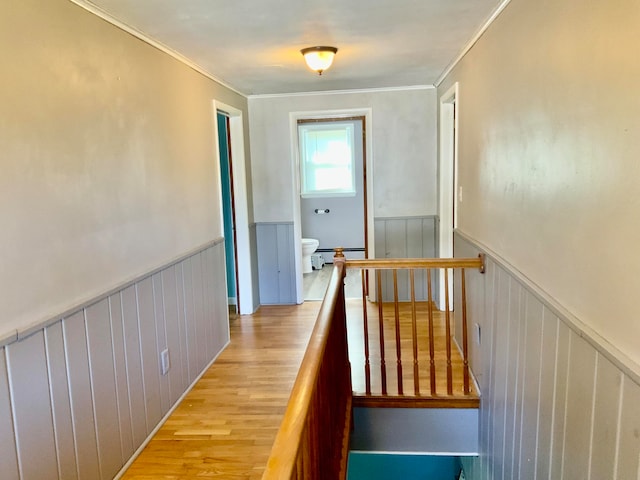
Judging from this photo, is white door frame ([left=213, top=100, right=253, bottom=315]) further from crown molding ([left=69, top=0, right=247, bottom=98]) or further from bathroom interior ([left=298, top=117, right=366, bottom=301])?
bathroom interior ([left=298, top=117, right=366, bottom=301])

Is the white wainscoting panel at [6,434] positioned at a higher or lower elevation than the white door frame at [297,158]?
lower

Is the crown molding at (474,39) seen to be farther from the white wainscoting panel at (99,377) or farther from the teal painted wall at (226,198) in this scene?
the white wainscoting panel at (99,377)

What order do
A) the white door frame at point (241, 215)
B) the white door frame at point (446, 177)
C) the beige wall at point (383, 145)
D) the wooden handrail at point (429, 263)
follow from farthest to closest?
the beige wall at point (383, 145) < the white door frame at point (241, 215) < the white door frame at point (446, 177) < the wooden handrail at point (429, 263)

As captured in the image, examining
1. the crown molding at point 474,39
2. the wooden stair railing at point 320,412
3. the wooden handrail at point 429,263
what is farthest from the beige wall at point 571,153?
the wooden stair railing at point 320,412

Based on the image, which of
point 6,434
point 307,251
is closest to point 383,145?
point 307,251

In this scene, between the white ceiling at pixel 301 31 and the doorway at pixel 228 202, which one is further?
the doorway at pixel 228 202

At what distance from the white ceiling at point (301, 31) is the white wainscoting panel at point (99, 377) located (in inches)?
50.7

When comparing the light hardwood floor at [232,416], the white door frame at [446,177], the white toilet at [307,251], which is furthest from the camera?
the white toilet at [307,251]

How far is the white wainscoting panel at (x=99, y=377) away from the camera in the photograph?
5.60 ft

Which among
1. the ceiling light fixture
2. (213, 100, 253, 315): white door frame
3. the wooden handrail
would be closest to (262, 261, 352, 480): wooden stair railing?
the wooden handrail

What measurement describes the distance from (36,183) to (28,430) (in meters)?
0.88

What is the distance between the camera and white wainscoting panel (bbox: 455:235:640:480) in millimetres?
1303

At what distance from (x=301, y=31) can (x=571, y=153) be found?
1.66m

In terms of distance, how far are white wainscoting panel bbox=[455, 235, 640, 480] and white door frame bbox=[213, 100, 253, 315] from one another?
2.35 meters
